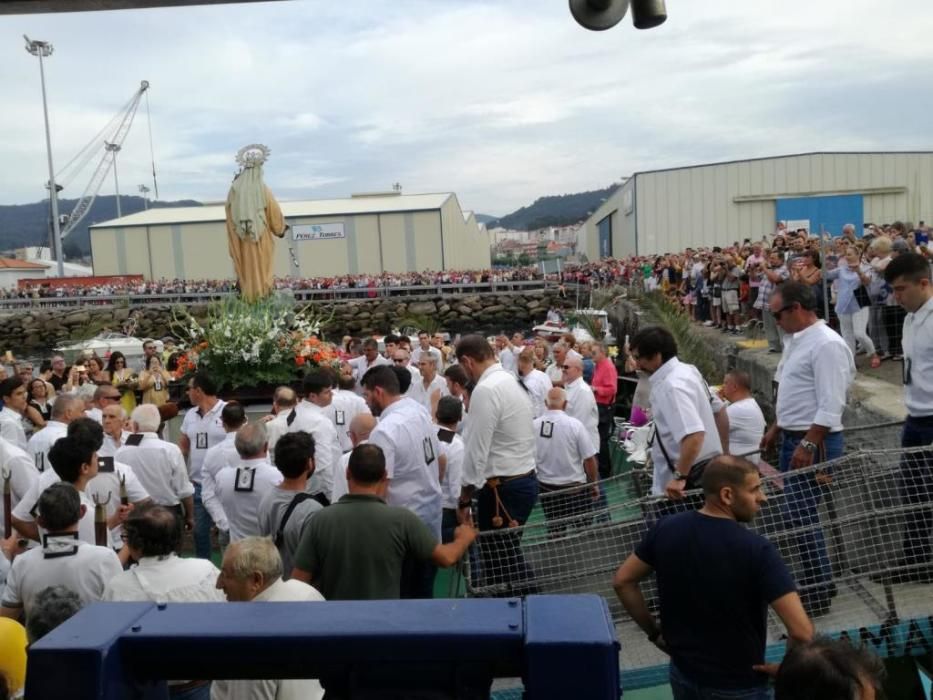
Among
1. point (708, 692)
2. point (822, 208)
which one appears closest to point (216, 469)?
point (708, 692)

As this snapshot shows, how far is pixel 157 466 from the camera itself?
6422 millimetres

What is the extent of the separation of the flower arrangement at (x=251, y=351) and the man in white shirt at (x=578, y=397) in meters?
3.81

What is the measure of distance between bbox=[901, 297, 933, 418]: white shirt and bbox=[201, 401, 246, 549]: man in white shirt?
4.38 m

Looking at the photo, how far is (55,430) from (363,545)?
3.78 metres

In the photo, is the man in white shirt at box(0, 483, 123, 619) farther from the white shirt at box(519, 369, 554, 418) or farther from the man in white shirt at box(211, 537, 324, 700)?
the white shirt at box(519, 369, 554, 418)

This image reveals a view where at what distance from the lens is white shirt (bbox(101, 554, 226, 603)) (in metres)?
3.51

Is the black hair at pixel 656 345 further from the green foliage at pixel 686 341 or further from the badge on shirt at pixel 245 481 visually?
the green foliage at pixel 686 341

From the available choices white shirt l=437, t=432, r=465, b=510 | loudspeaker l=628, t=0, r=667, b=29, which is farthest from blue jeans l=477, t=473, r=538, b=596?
loudspeaker l=628, t=0, r=667, b=29

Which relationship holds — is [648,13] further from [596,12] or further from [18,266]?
[18,266]

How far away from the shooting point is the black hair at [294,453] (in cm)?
444

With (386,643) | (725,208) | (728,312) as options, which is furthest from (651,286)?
(386,643)

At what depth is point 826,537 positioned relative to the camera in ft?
14.8

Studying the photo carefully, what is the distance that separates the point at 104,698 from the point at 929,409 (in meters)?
4.67

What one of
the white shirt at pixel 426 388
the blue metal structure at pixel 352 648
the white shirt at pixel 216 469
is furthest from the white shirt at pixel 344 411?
the blue metal structure at pixel 352 648
